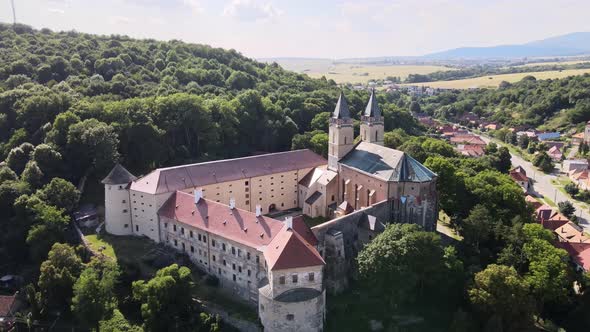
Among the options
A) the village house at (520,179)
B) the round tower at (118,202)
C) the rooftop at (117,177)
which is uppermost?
the rooftop at (117,177)

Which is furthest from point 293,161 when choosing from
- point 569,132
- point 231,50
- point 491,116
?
point 491,116

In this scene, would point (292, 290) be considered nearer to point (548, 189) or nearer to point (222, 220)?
point (222, 220)

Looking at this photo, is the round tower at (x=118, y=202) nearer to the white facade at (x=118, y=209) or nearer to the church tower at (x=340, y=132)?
the white facade at (x=118, y=209)

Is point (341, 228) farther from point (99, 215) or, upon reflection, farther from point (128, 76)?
point (128, 76)

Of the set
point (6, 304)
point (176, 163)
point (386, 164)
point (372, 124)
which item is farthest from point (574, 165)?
point (6, 304)

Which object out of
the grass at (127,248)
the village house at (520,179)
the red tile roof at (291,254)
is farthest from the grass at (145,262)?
the village house at (520,179)
